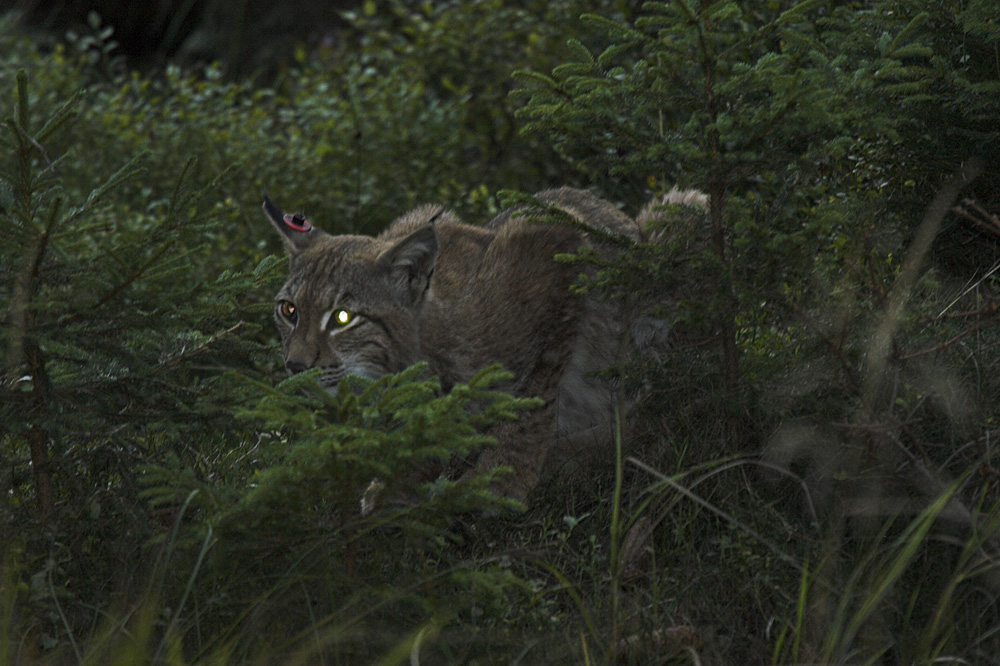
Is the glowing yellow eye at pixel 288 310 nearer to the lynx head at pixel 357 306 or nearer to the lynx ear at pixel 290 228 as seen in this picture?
the lynx head at pixel 357 306

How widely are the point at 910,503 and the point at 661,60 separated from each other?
151cm

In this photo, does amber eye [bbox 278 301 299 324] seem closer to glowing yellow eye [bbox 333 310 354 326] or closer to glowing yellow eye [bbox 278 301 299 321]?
glowing yellow eye [bbox 278 301 299 321]

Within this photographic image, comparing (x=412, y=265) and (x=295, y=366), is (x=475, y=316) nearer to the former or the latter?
(x=412, y=265)

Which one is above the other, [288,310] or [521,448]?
[288,310]

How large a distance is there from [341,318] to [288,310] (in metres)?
0.25

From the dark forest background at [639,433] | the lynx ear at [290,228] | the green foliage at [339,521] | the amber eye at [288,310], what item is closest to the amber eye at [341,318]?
the amber eye at [288,310]

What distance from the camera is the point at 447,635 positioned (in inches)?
107

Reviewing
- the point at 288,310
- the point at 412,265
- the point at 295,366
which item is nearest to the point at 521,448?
the point at 412,265

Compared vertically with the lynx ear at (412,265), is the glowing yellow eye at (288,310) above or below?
below

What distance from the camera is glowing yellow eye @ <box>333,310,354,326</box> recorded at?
13.1ft

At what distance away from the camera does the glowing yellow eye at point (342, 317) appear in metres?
4.00

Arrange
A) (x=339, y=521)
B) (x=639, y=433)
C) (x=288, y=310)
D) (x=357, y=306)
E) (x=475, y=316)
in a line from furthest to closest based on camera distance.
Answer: (x=475, y=316) → (x=288, y=310) → (x=357, y=306) → (x=639, y=433) → (x=339, y=521)

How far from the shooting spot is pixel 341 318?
13.1 feet

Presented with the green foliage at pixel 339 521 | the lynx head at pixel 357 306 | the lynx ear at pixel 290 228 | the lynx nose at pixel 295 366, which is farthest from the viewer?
the lynx ear at pixel 290 228
